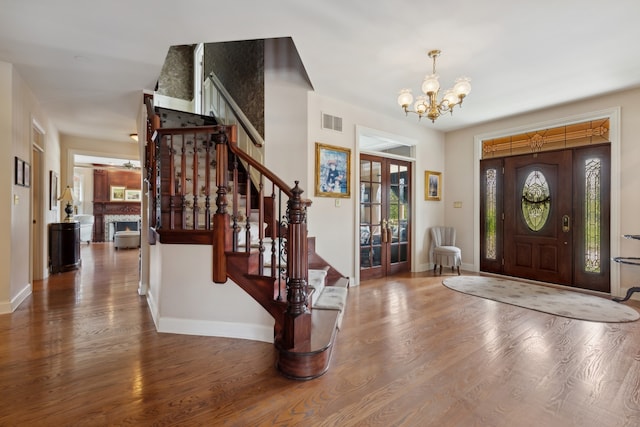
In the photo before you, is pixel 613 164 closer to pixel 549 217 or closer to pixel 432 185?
pixel 549 217

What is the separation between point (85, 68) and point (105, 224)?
9136mm

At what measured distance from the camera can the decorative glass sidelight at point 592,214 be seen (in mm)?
4320

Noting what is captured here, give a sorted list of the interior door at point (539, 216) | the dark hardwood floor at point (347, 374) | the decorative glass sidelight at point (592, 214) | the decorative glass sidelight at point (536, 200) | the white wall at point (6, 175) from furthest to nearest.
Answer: the decorative glass sidelight at point (536, 200), the interior door at point (539, 216), the decorative glass sidelight at point (592, 214), the white wall at point (6, 175), the dark hardwood floor at point (347, 374)

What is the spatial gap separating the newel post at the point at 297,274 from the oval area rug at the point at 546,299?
293 centimetres

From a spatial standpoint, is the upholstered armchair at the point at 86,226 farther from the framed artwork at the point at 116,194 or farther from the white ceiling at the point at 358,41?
the white ceiling at the point at 358,41

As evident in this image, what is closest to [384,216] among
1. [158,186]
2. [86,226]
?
[158,186]

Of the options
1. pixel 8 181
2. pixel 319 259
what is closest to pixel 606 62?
pixel 319 259

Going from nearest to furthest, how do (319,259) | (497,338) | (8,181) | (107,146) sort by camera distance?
1. (497,338)
2. (8,181)
3. (319,259)
4. (107,146)

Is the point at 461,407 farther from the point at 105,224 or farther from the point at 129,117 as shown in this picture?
the point at 105,224

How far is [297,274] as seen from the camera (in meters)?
2.19

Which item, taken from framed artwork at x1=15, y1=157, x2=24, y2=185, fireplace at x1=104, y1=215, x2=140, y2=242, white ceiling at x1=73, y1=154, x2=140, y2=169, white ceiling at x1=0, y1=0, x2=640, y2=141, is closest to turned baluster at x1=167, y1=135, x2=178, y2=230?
white ceiling at x1=0, y1=0, x2=640, y2=141

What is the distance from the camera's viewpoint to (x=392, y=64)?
3.43 meters

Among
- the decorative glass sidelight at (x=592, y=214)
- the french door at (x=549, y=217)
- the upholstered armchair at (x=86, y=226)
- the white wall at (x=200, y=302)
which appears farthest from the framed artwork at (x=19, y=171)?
the decorative glass sidelight at (x=592, y=214)

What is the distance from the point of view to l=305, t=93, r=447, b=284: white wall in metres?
4.32
